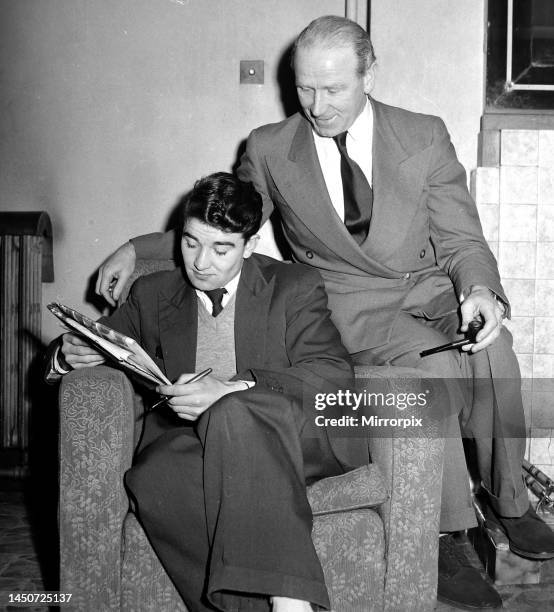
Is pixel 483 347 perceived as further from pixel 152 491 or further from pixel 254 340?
pixel 152 491

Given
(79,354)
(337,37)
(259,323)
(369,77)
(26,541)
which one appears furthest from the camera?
(26,541)

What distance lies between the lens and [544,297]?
2.90 meters

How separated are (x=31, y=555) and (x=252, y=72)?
6.59 feet

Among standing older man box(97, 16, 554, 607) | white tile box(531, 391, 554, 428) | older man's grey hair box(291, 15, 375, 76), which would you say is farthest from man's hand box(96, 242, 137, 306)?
white tile box(531, 391, 554, 428)

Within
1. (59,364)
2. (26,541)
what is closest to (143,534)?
(59,364)

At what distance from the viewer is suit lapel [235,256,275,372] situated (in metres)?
1.97

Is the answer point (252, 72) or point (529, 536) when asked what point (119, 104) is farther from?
point (529, 536)

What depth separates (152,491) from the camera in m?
1.67

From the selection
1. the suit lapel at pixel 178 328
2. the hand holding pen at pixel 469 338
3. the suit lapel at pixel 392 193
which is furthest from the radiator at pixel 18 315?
the hand holding pen at pixel 469 338

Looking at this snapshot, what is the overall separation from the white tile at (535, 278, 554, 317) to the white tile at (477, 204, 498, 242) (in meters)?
0.27

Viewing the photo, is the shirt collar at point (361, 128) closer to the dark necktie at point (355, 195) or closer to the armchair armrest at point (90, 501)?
the dark necktie at point (355, 195)

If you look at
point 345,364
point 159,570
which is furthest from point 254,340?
point 159,570

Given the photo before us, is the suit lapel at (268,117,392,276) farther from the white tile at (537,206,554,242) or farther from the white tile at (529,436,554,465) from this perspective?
the white tile at (529,436,554,465)

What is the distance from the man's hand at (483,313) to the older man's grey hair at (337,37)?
2.48ft
